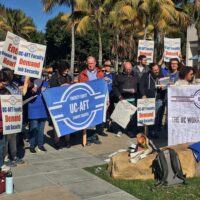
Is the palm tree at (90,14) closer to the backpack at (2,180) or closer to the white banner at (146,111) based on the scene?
the white banner at (146,111)

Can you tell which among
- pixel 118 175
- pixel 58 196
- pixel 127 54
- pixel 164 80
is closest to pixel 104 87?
pixel 164 80

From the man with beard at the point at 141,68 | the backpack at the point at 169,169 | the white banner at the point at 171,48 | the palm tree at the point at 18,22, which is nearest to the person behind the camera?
the backpack at the point at 169,169

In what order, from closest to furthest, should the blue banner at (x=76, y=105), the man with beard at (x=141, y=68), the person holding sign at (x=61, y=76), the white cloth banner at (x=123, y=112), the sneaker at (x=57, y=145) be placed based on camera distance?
the blue banner at (x=76, y=105)
the person holding sign at (x=61, y=76)
the sneaker at (x=57, y=145)
the white cloth banner at (x=123, y=112)
the man with beard at (x=141, y=68)

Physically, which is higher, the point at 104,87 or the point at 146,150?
the point at 104,87

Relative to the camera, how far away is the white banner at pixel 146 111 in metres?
9.08

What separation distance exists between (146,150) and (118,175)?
0.62m

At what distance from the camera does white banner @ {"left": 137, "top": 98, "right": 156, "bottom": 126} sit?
908cm

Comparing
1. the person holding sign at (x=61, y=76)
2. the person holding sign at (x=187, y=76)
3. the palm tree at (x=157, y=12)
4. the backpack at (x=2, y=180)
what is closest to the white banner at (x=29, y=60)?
the person holding sign at (x=61, y=76)

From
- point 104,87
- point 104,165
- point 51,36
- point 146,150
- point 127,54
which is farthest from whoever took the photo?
point 51,36

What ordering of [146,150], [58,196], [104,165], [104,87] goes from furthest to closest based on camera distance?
[104,87] → [104,165] → [146,150] → [58,196]

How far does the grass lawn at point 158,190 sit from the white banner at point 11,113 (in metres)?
1.59

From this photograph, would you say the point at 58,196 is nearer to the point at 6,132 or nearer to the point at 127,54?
the point at 6,132

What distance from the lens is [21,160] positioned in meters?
7.55

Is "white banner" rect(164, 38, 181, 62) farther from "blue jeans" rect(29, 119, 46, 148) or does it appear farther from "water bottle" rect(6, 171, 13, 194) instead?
"water bottle" rect(6, 171, 13, 194)
